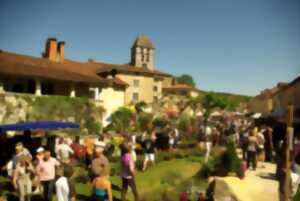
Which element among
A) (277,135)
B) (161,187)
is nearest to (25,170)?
(161,187)

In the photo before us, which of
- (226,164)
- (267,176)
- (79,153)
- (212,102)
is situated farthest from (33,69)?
(212,102)

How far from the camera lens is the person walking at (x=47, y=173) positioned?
873cm

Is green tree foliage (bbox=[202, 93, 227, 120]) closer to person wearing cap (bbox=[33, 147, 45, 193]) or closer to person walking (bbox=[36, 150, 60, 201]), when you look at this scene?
person wearing cap (bbox=[33, 147, 45, 193])

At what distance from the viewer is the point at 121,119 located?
3338cm

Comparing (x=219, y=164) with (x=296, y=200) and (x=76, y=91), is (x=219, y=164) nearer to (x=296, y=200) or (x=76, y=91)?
(x=296, y=200)

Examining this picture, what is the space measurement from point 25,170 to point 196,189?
5.25m

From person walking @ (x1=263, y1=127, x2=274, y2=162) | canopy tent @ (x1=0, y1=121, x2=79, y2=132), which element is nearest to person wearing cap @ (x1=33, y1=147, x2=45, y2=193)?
canopy tent @ (x1=0, y1=121, x2=79, y2=132)

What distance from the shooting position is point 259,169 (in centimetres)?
1328

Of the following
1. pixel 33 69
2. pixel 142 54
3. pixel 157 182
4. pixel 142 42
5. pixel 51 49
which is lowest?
pixel 157 182

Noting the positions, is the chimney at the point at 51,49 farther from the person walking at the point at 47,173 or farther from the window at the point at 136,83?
the person walking at the point at 47,173

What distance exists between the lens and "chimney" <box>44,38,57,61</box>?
127 ft

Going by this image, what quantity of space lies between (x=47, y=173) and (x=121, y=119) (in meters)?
24.6

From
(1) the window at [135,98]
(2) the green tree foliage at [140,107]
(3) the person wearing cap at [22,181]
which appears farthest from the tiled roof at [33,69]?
(3) the person wearing cap at [22,181]

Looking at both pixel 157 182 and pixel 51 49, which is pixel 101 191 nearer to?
pixel 157 182
